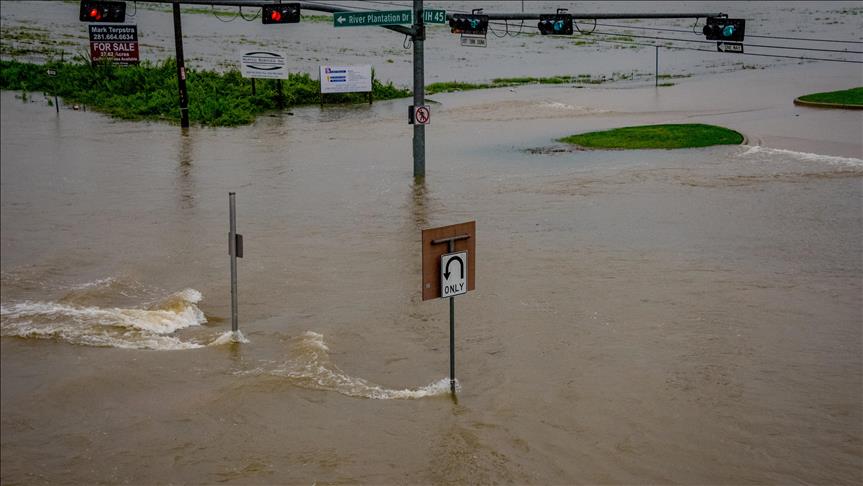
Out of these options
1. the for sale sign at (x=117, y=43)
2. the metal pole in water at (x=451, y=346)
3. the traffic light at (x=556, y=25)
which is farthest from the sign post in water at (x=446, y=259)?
the for sale sign at (x=117, y=43)

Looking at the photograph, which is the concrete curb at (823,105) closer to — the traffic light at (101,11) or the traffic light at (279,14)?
the traffic light at (279,14)

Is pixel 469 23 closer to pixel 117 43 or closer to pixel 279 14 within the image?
pixel 279 14

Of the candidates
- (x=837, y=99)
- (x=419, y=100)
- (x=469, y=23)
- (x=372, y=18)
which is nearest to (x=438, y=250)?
(x=372, y=18)

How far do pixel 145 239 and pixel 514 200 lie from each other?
715 cm

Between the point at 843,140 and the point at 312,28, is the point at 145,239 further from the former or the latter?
the point at 312,28

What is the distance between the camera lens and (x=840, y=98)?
34.1m

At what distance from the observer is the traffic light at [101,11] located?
70.6 feet

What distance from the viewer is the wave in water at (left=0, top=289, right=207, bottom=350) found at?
400 inches

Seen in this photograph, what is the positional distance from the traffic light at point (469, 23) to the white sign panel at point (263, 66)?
15.4 meters

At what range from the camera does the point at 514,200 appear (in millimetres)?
19109

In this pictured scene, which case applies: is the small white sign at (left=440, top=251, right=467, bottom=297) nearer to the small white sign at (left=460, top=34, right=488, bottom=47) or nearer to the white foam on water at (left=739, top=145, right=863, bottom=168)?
the small white sign at (left=460, top=34, right=488, bottom=47)

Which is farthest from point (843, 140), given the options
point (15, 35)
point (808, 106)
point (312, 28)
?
point (312, 28)

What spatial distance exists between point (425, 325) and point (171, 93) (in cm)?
2537

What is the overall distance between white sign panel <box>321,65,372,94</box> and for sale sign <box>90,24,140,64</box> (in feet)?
26.6
